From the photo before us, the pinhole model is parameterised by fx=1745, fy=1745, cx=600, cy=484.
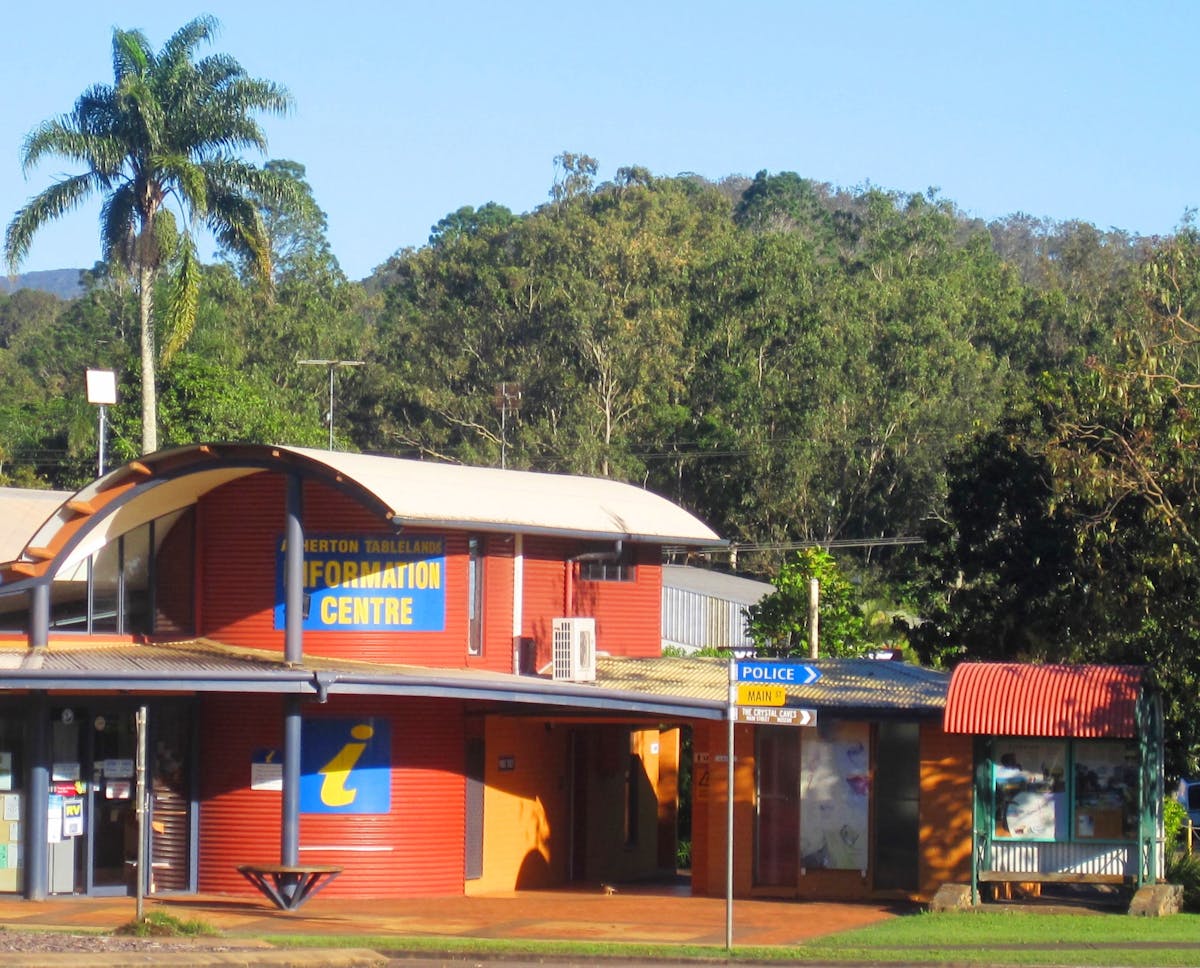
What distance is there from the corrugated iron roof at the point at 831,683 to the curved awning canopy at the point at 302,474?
210 centimetres

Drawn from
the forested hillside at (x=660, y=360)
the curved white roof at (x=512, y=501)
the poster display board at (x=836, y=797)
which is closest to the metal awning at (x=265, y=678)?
the poster display board at (x=836, y=797)

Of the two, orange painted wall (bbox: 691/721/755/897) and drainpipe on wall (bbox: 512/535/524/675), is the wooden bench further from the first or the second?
orange painted wall (bbox: 691/721/755/897)

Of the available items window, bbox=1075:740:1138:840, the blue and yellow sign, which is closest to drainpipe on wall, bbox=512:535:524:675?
the blue and yellow sign

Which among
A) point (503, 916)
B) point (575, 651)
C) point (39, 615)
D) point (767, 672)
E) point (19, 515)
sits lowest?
point (503, 916)

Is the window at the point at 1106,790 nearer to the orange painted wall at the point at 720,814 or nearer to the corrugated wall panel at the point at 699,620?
the orange painted wall at the point at 720,814

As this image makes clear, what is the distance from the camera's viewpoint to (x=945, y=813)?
22109 millimetres

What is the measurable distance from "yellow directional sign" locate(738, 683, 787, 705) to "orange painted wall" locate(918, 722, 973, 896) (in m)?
4.69

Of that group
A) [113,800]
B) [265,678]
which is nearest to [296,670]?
[265,678]

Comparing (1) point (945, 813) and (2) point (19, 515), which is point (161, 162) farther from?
(1) point (945, 813)

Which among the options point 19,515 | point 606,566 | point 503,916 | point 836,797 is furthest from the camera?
point 606,566

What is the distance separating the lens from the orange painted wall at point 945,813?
22.1m

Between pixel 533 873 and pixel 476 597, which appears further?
pixel 533 873

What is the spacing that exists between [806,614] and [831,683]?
36.6 feet

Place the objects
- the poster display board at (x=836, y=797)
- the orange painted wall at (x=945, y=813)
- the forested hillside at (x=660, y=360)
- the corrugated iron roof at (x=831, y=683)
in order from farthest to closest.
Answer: the forested hillside at (x=660, y=360), the poster display board at (x=836, y=797), the corrugated iron roof at (x=831, y=683), the orange painted wall at (x=945, y=813)
